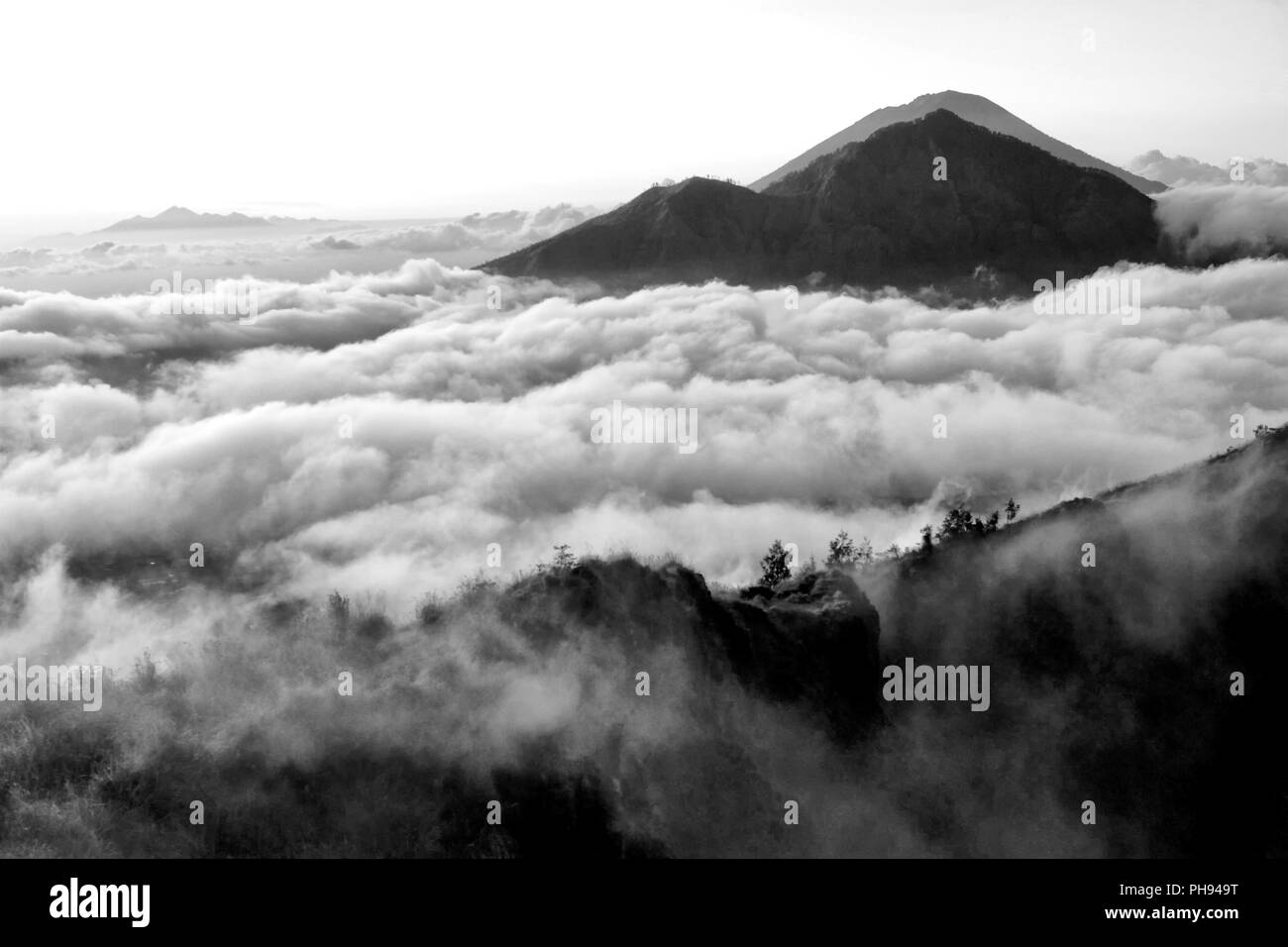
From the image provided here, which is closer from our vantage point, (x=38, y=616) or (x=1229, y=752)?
(x=1229, y=752)

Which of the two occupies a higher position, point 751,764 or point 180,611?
point 751,764

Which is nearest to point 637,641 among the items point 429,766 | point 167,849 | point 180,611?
point 429,766

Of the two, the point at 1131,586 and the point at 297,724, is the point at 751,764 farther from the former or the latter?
the point at 1131,586

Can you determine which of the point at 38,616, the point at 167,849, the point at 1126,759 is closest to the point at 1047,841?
the point at 1126,759

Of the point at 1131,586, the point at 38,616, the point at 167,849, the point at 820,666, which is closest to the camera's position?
the point at 167,849

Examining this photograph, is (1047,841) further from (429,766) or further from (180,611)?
(180,611)

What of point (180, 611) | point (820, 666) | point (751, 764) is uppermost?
point (820, 666)
